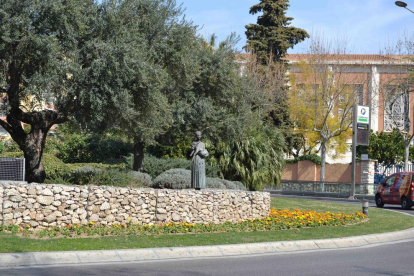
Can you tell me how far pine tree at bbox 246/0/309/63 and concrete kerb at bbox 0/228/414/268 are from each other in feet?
107

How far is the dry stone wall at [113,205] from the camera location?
1316cm

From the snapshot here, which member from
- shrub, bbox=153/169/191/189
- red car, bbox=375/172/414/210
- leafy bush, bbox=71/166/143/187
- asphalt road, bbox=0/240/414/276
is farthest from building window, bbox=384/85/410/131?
asphalt road, bbox=0/240/414/276

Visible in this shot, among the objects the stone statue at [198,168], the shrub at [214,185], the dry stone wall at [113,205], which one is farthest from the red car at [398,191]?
the stone statue at [198,168]

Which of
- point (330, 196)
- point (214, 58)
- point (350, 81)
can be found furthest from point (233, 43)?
point (350, 81)

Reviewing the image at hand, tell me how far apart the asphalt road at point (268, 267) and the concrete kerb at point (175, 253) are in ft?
1.15

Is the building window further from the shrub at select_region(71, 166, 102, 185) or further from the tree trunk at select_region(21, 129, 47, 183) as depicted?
the tree trunk at select_region(21, 129, 47, 183)

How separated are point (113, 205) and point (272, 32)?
3419 centimetres

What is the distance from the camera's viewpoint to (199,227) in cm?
1482

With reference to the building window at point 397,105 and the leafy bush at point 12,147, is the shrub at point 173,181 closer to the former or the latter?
the leafy bush at point 12,147

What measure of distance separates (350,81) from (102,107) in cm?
3217

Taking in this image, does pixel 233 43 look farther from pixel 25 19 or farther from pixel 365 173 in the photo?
pixel 365 173

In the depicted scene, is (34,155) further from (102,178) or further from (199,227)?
(199,227)

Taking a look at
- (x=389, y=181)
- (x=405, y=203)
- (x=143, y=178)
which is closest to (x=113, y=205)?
(x=143, y=178)

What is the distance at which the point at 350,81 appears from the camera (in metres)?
45.8
